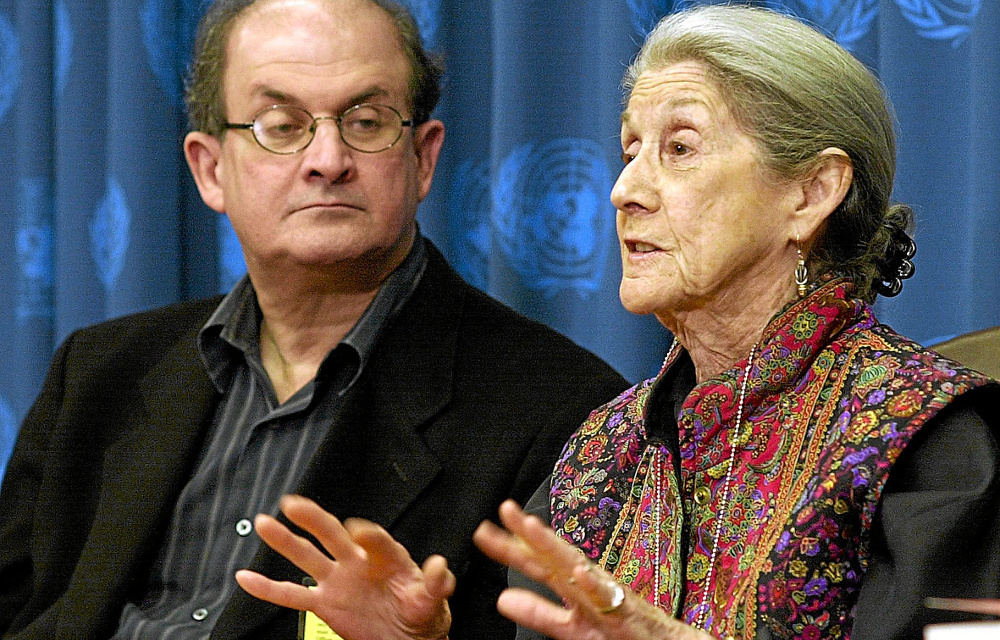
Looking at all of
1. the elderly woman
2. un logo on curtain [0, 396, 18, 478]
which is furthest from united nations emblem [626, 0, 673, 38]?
un logo on curtain [0, 396, 18, 478]

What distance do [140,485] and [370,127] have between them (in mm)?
735

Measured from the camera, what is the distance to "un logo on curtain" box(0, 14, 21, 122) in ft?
9.41

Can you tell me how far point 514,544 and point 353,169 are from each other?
115cm

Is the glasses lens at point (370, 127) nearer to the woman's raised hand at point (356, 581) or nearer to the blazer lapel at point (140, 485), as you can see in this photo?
the blazer lapel at point (140, 485)

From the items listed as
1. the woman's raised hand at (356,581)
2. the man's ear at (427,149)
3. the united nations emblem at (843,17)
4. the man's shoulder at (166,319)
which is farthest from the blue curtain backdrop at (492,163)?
the woman's raised hand at (356,581)

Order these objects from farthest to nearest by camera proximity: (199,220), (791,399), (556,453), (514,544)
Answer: (199,220)
(556,453)
(791,399)
(514,544)

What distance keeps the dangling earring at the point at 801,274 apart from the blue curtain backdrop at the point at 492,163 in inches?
22.5

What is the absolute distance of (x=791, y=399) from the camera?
151 cm

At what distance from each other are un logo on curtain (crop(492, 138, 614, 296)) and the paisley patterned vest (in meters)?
0.73

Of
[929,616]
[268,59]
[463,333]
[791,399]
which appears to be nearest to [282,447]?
[463,333]

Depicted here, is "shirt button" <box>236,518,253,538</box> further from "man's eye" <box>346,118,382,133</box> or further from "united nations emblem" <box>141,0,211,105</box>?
"united nations emblem" <box>141,0,211,105</box>

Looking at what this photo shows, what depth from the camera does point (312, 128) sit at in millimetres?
2199

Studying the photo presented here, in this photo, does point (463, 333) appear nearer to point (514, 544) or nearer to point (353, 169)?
point (353, 169)

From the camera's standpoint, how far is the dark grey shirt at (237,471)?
2045 mm
